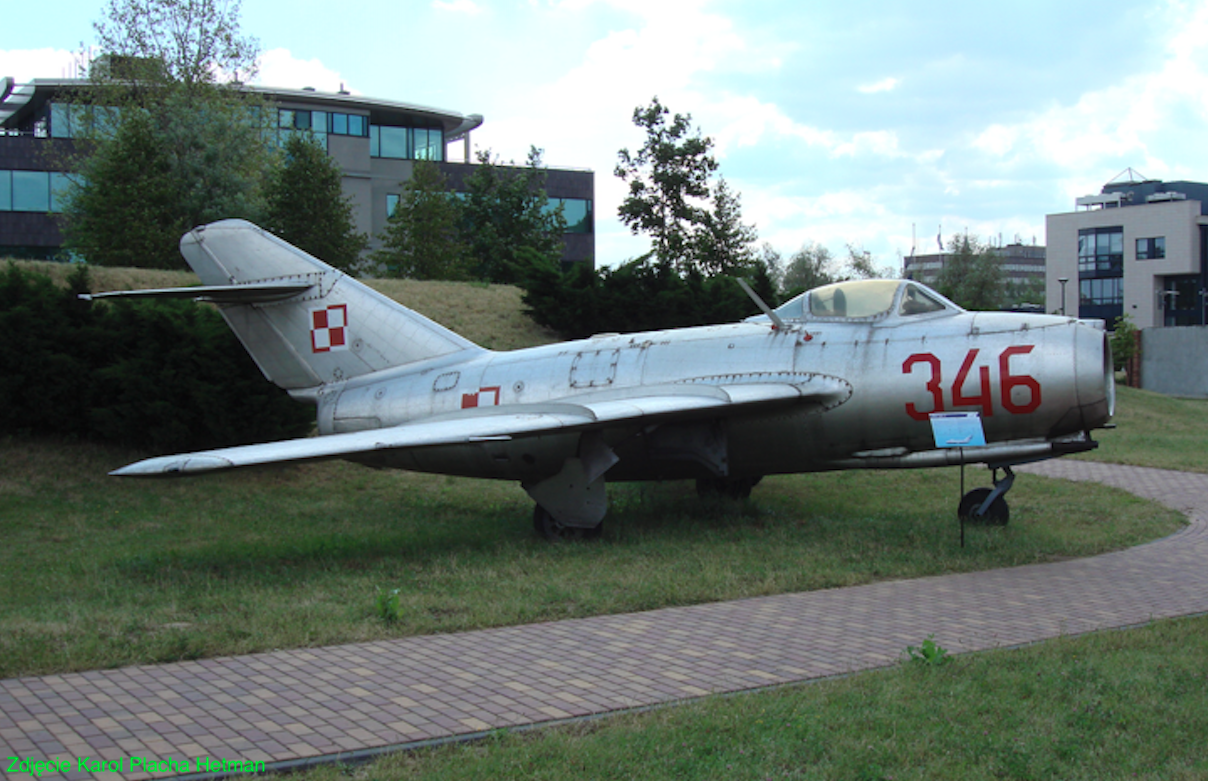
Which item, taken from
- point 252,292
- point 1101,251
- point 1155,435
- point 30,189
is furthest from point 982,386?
point 1101,251

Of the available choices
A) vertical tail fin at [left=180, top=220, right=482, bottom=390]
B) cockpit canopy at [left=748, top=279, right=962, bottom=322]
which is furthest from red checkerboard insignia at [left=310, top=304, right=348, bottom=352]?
cockpit canopy at [left=748, top=279, right=962, bottom=322]

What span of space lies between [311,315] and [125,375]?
11.0 feet

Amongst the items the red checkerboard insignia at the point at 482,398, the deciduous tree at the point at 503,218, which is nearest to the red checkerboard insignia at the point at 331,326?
the red checkerboard insignia at the point at 482,398

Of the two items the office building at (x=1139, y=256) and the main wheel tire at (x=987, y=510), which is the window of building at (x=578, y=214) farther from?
the main wheel tire at (x=987, y=510)

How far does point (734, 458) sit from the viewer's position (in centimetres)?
1188

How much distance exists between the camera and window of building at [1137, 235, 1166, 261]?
3329 inches

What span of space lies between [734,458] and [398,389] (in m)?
4.63

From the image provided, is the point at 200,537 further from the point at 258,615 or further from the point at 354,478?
the point at 258,615

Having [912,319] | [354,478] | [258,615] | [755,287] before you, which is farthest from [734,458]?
[755,287]

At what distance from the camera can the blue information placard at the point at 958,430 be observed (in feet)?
32.2

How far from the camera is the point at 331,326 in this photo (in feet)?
44.1

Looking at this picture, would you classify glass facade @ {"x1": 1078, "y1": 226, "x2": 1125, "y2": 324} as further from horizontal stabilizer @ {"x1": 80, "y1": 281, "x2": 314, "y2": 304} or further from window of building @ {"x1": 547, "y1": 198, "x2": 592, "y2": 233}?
horizontal stabilizer @ {"x1": 80, "y1": 281, "x2": 314, "y2": 304}

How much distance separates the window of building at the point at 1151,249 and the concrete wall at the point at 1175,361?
41459 mm

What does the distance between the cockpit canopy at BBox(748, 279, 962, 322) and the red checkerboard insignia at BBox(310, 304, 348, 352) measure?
5.95 meters
